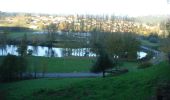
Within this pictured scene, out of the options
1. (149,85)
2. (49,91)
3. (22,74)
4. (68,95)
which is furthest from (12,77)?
(149,85)

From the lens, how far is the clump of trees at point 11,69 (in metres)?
48.7

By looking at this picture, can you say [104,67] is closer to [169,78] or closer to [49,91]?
[49,91]

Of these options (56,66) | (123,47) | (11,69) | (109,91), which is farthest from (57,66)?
(109,91)

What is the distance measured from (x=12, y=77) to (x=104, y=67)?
43.6 ft

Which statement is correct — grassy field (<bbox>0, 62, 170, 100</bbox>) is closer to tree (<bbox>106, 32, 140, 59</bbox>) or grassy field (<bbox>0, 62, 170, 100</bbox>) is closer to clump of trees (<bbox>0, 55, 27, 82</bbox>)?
clump of trees (<bbox>0, 55, 27, 82</bbox>)

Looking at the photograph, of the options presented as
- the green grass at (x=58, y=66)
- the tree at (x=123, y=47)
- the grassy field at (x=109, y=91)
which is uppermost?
the grassy field at (x=109, y=91)

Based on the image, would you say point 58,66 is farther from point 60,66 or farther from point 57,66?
point 60,66

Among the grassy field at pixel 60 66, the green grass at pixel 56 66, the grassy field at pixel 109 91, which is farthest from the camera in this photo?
Result: the green grass at pixel 56 66

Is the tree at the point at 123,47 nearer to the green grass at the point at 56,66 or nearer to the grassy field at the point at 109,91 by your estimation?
the green grass at the point at 56,66

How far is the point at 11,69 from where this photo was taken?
49625 millimetres

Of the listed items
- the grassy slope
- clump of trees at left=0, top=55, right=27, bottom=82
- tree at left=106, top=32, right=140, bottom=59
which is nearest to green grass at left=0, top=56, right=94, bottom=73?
the grassy slope

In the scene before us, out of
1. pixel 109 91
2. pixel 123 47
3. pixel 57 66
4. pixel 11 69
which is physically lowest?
pixel 57 66

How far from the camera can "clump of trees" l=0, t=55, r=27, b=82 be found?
48688 millimetres

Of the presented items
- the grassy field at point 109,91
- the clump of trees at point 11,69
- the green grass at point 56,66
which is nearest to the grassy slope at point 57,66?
the green grass at point 56,66
